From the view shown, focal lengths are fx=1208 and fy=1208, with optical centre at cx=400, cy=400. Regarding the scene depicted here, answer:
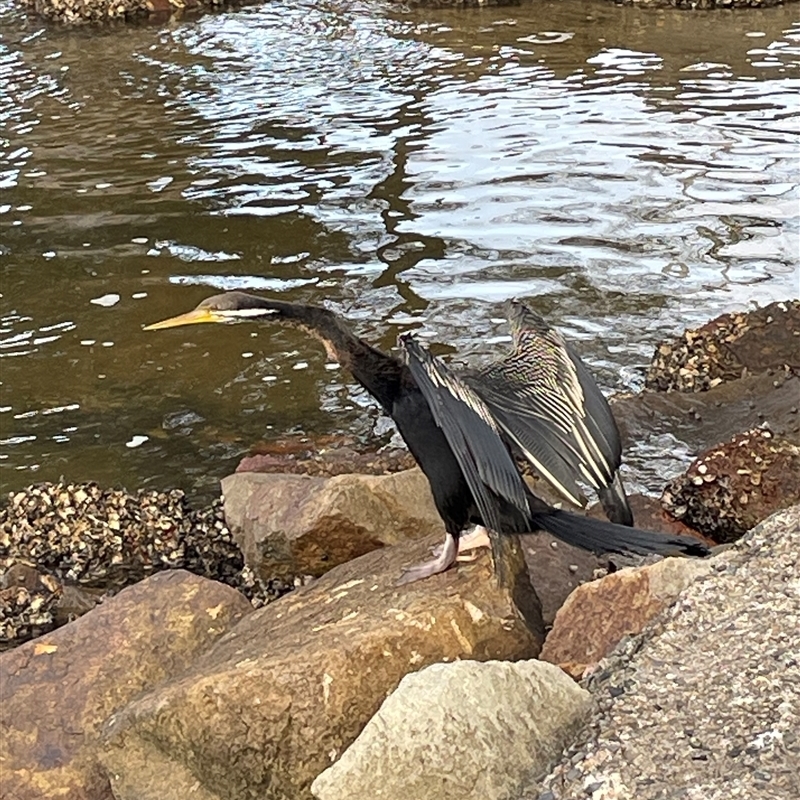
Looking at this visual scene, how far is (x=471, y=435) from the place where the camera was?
314 centimetres

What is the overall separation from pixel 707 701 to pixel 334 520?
2.06 metres

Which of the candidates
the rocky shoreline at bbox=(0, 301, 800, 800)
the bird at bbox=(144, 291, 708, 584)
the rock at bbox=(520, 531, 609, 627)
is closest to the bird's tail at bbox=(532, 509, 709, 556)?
the bird at bbox=(144, 291, 708, 584)

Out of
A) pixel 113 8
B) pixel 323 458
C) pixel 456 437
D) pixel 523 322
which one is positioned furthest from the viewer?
pixel 113 8

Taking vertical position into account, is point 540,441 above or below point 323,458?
above

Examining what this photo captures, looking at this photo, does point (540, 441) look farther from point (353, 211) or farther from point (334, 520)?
point (353, 211)

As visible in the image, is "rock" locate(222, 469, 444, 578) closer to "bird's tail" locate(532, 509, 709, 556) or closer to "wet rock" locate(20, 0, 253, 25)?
"bird's tail" locate(532, 509, 709, 556)

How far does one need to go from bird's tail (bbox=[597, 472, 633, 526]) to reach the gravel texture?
Result: 0.44m

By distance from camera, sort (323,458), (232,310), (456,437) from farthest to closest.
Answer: (323,458) < (232,310) < (456,437)

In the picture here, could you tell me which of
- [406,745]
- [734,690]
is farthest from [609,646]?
[406,745]

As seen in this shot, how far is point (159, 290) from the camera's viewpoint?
818cm

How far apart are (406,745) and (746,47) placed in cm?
1245

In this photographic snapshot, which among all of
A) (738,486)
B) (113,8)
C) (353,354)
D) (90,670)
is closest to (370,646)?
(353,354)

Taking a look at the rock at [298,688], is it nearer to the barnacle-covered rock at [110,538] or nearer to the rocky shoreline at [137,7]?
the barnacle-covered rock at [110,538]

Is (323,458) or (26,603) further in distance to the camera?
(323,458)
